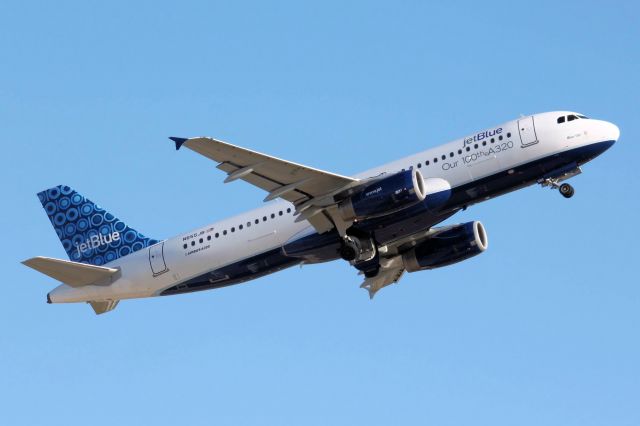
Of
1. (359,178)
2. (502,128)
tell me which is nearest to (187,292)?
Result: (359,178)

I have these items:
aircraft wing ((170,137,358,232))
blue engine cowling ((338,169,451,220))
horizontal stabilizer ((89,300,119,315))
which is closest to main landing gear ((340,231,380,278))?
aircraft wing ((170,137,358,232))

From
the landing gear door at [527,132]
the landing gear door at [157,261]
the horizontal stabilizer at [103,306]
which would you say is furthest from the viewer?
the horizontal stabilizer at [103,306]

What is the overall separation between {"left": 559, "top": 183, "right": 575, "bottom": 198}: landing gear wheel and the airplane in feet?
0.14

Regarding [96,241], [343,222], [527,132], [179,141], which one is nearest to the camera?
[179,141]

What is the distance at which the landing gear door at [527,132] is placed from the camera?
50141mm

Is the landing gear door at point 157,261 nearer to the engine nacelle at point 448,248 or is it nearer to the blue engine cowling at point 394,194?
the blue engine cowling at point 394,194

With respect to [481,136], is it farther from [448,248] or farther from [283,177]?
[283,177]

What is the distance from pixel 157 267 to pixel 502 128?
17.4 m

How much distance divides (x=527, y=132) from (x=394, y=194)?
6510mm

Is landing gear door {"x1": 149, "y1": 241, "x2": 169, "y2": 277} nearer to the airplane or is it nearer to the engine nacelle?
the airplane

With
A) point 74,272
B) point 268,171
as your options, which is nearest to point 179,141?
point 268,171

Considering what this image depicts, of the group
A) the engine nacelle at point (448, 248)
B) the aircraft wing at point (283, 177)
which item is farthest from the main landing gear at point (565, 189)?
the aircraft wing at point (283, 177)

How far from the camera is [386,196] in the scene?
1929 inches

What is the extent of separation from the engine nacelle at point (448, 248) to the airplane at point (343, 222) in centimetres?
5
